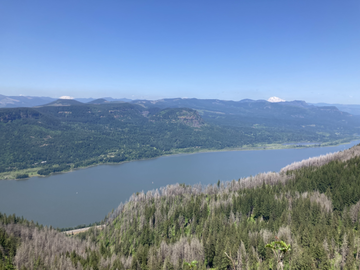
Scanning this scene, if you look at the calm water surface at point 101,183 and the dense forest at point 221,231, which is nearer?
the dense forest at point 221,231

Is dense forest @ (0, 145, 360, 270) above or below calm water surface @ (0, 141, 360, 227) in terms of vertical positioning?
above

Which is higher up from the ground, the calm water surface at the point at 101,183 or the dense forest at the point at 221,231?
the dense forest at the point at 221,231

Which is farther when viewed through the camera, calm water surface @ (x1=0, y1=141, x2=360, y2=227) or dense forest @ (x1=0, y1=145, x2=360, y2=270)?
calm water surface @ (x1=0, y1=141, x2=360, y2=227)

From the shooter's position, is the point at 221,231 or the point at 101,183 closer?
the point at 221,231

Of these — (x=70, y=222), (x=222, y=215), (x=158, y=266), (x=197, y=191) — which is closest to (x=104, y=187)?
(x=70, y=222)
